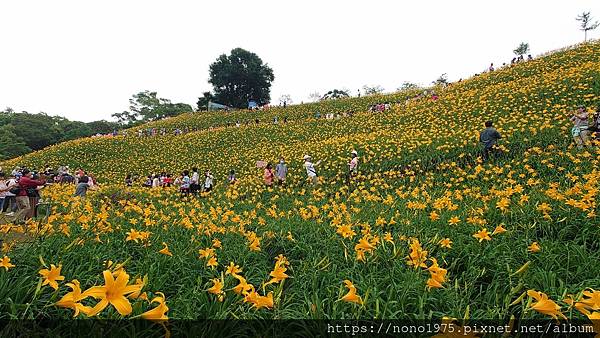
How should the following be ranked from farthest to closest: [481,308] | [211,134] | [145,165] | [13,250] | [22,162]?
[211,134], [22,162], [145,165], [13,250], [481,308]

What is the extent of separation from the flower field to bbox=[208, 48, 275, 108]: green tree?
38.5 m

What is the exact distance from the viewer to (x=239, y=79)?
48.8m

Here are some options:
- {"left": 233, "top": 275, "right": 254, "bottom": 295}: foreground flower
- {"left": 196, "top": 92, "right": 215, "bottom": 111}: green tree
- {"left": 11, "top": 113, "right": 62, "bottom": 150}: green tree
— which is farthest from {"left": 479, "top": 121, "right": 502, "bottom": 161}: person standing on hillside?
{"left": 11, "top": 113, "right": 62, "bottom": 150}: green tree

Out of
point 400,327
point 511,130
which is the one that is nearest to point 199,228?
point 400,327

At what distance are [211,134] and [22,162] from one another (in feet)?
40.2

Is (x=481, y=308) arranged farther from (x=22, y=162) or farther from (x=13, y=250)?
(x=22, y=162)

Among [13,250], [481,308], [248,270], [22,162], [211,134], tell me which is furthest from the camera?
[211,134]

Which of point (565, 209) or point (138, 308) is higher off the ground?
point (138, 308)

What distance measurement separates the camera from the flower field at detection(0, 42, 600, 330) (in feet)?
7.43

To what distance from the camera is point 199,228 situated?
4.71 m

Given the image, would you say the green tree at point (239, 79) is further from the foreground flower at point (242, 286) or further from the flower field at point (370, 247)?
the foreground flower at point (242, 286)

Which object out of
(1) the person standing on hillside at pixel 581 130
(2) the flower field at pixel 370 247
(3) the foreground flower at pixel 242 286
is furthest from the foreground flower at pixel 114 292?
(1) the person standing on hillside at pixel 581 130

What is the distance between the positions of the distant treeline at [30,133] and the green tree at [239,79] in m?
17.6

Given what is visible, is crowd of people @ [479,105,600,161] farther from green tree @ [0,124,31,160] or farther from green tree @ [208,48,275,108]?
green tree @ [208,48,275,108]
